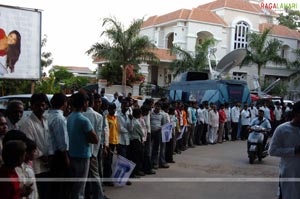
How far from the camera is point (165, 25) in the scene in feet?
132

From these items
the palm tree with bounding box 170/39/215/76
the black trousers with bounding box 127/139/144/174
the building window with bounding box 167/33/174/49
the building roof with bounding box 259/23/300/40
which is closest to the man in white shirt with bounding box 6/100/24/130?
the black trousers with bounding box 127/139/144/174

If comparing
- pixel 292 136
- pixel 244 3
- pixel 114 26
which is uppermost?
pixel 244 3

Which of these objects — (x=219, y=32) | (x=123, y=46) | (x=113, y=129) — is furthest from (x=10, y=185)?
(x=219, y=32)

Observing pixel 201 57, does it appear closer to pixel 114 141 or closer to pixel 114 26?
pixel 114 26

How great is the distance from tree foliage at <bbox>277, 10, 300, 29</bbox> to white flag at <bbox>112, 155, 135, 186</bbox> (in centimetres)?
4447

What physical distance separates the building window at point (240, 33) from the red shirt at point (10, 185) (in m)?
37.3

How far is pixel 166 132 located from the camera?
10.2m

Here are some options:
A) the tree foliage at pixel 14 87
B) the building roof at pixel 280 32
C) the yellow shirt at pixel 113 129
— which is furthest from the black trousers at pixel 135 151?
the building roof at pixel 280 32

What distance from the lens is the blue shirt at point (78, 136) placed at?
5.39m

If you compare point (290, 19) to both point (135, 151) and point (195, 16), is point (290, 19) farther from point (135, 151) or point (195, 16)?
point (135, 151)

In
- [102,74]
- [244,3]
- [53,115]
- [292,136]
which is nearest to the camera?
[292,136]

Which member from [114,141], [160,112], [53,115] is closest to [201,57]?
[160,112]

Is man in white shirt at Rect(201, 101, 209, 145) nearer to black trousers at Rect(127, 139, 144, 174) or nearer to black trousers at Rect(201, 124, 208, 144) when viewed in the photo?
black trousers at Rect(201, 124, 208, 144)

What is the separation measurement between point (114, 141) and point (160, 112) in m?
2.47
